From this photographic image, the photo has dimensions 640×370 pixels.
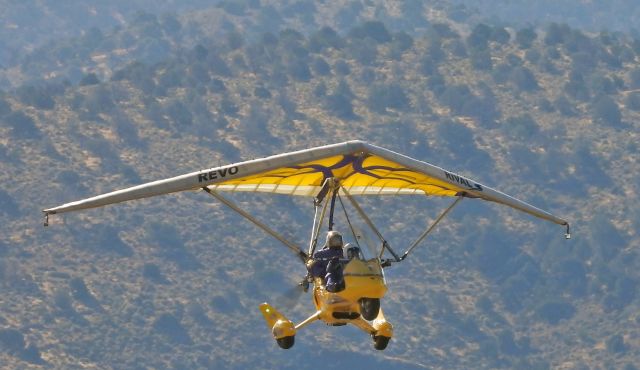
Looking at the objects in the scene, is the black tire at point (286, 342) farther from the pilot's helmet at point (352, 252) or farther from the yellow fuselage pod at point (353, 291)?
the pilot's helmet at point (352, 252)

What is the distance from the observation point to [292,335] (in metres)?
72.4

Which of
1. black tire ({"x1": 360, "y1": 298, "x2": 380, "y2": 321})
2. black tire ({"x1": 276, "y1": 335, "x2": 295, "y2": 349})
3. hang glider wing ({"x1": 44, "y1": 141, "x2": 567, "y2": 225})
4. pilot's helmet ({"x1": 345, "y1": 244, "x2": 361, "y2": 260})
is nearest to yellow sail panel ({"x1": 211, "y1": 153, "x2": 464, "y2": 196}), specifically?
hang glider wing ({"x1": 44, "y1": 141, "x2": 567, "y2": 225})

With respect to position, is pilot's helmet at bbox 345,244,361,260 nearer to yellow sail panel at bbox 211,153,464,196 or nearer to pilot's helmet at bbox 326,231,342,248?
pilot's helmet at bbox 326,231,342,248

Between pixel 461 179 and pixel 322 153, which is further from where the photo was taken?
pixel 461 179

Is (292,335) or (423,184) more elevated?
(423,184)

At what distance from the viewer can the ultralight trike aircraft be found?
2744 inches

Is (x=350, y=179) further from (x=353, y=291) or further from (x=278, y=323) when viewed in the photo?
(x=353, y=291)

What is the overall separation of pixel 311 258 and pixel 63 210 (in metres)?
Result: 7.49

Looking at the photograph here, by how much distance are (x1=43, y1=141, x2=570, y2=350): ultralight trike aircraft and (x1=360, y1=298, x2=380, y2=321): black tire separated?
0.03m

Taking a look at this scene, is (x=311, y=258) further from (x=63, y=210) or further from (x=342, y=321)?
(x=63, y=210)

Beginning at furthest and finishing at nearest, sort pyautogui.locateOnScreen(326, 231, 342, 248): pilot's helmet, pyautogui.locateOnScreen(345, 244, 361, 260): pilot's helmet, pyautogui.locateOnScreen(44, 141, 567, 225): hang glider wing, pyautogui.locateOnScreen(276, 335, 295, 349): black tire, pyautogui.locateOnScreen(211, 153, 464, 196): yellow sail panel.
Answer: pyautogui.locateOnScreen(211, 153, 464, 196): yellow sail panel, pyautogui.locateOnScreen(276, 335, 295, 349): black tire, pyautogui.locateOnScreen(326, 231, 342, 248): pilot's helmet, pyautogui.locateOnScreen(345, 244, 361, 260): pilot's helmet, pyautogui.locateOnScreen(44, 141, 567, 225): hang glider wing

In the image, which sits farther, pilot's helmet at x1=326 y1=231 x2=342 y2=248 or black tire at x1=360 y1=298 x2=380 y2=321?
pilot's helmet at x1=326 y1=231 x2=342 y2=248

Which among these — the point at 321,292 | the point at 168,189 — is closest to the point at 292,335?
the point at 321,292

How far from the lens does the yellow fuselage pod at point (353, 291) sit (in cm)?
7119
